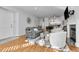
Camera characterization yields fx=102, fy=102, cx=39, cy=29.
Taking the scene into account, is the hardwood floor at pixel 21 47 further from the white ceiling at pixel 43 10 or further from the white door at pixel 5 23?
the white ceiling at pixel 43 10

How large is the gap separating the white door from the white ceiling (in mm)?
235

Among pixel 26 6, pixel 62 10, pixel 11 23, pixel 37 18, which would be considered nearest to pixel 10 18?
pixel 11 23

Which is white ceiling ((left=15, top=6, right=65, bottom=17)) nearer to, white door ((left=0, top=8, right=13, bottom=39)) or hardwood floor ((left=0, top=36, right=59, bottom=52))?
white door ((left=0, top=8, right=13, bottom=39))

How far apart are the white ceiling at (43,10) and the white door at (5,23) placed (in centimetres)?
24

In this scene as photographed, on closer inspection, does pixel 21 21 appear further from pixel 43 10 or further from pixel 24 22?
pixel 43 10

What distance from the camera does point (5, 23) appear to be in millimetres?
1884

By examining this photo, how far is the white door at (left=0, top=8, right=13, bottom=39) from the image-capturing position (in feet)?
6.06

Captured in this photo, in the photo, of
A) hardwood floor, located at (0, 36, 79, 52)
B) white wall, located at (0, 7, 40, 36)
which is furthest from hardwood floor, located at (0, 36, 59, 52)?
white wall, located at (0, 7, 40, 36)

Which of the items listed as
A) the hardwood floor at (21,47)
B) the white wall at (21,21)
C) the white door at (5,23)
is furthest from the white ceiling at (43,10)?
the hardwood floor at (21,47)

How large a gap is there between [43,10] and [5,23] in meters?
0.75

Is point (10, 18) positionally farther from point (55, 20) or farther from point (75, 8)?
point (75, 8)

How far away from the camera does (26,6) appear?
1.89m

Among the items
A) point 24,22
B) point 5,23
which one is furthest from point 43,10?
point 5,23

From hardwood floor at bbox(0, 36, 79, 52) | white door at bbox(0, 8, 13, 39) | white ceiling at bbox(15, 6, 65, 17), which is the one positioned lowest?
hardwood floor at bbox(0, 36, 79, 52)
